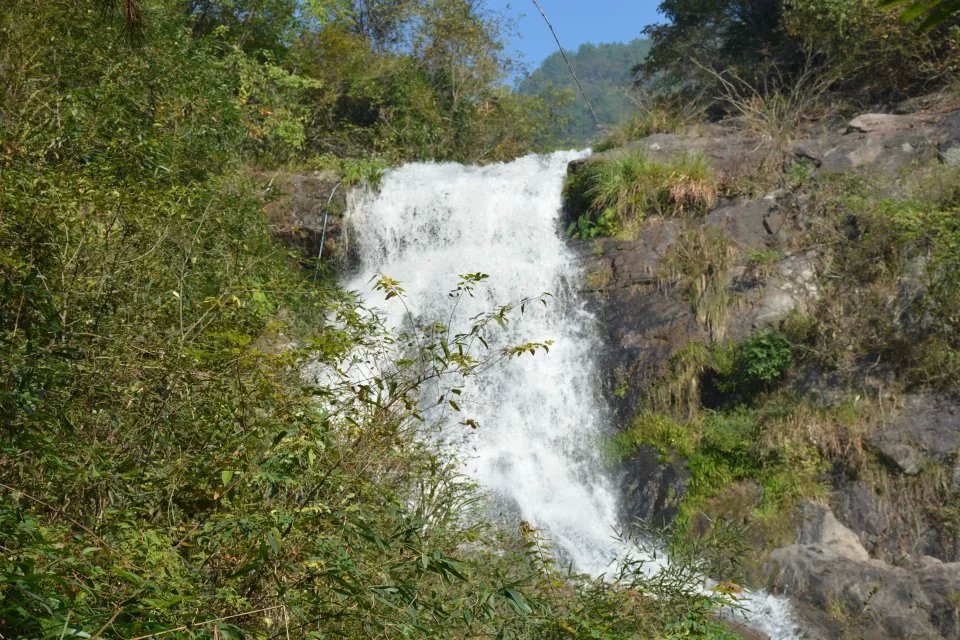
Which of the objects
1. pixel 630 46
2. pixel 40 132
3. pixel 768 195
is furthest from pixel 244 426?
pixel 630 46

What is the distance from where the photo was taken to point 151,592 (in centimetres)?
247

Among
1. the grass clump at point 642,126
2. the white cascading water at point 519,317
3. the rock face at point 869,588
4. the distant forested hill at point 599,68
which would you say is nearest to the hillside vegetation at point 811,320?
the rock face at point 869,588

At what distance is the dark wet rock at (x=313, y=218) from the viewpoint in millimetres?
12711

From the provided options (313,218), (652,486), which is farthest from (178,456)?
(313,218)

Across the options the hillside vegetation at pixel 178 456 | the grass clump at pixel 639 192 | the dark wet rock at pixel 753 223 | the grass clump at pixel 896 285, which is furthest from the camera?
the grass clump at pixel 639 192

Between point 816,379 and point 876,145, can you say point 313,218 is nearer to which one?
point 816,379

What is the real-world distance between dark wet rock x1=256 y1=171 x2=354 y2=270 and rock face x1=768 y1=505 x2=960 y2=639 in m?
7.93

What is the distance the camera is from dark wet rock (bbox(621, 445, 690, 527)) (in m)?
8.75

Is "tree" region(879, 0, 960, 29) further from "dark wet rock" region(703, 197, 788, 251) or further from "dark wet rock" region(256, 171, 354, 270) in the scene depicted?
"dark wet rock" region(256, 171, 354, 270)

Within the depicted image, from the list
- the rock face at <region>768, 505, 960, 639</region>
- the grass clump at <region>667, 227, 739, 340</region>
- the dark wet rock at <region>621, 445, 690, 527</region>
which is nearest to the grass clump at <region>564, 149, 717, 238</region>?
the grass clump at <region>667, 227, 739, 340</region>

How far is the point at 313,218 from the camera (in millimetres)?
12938

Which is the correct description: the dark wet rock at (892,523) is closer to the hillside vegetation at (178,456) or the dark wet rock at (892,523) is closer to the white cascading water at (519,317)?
the white cascading water at (519,317)

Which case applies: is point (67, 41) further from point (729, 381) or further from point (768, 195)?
point (768, 195)

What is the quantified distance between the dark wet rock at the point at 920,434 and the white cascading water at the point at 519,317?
2.11 metres
